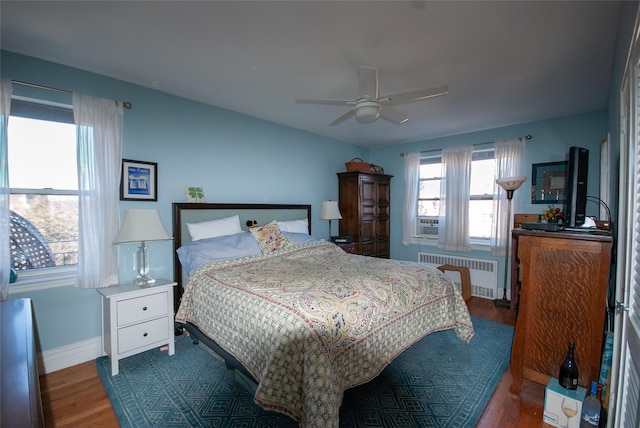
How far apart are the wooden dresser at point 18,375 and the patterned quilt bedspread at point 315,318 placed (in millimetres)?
907

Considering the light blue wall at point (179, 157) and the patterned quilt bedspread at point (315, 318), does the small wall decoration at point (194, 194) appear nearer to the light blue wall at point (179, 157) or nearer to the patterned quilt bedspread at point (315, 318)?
the light blue wall at point (179, 157)

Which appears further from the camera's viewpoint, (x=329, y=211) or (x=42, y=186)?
(x=329, y=211)

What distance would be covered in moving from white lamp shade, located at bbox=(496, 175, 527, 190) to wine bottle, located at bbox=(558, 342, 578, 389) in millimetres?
2499

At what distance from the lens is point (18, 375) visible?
100 centimetres

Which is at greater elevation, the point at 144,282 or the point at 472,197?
the point at 472,197

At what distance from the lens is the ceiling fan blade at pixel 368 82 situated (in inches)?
80.0

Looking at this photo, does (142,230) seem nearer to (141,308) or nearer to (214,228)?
(141,308)

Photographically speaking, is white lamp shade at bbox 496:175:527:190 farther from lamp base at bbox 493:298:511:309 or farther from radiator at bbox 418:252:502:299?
lamp base at bbox 493:298:511:309

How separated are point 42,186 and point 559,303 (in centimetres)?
406

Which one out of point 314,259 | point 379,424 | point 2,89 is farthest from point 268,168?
point 379,424

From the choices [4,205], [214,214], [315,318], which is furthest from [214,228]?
[315,318]

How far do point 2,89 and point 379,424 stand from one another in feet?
11.7

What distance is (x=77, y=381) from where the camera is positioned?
2.22 m

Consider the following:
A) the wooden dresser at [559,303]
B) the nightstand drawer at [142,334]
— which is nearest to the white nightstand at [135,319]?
the nightstand drawer at [142,334]
